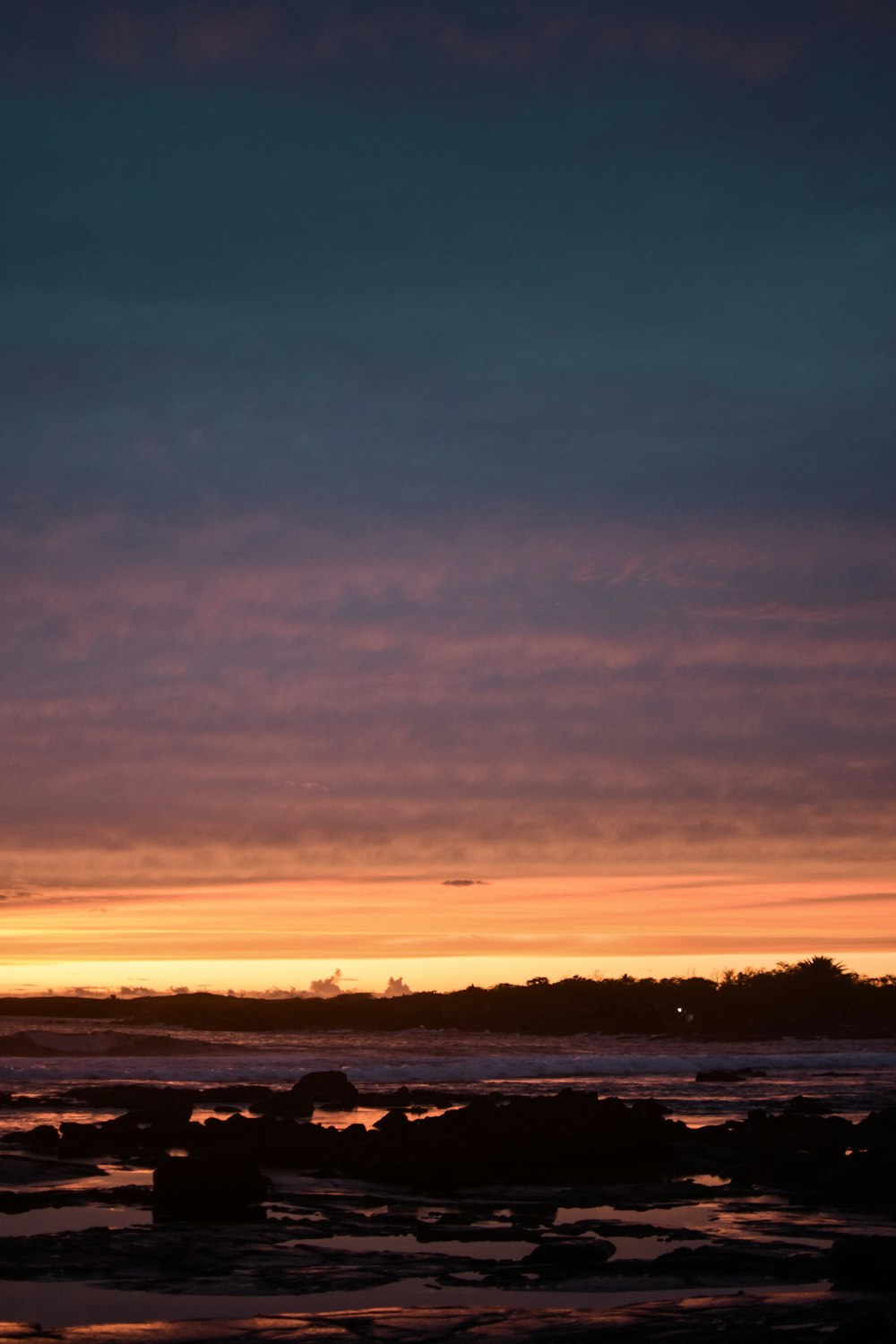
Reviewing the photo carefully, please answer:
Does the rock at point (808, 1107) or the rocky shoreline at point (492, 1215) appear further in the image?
the rock at point (808, 1107)

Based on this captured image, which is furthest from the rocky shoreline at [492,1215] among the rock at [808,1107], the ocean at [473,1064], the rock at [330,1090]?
the ocean at [473,1064]

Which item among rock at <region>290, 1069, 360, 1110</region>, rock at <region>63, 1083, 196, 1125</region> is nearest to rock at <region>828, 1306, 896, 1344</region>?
rock at <region>63, 1083, 196, 1125</region>

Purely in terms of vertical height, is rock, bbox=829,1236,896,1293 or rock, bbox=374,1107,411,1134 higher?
rock, bbox=829,1236,896,1293

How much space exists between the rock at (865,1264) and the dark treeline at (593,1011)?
69.5 meters

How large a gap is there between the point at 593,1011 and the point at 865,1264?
8085 cm

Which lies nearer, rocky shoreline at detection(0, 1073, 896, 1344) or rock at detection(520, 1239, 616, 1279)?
rocky shoreline at detection(0, 1073, 896, 1344)

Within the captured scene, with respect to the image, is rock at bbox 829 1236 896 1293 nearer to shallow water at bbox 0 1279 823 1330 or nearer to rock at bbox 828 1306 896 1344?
shallow water at bbox 0 1279 823 1330

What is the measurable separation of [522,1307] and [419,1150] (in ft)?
37.6

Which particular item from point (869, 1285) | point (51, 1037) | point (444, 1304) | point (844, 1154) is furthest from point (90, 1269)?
point (51, 1037)

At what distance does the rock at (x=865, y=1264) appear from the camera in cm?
1359

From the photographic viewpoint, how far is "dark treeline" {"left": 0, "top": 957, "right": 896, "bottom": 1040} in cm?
8738

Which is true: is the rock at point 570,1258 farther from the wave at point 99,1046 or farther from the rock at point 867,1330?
the wave at point 99,1046

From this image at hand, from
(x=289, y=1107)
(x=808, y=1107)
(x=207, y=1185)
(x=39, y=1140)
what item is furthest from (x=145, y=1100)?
(x=808, y=1107)

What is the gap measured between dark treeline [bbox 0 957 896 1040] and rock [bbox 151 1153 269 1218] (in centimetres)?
6237
